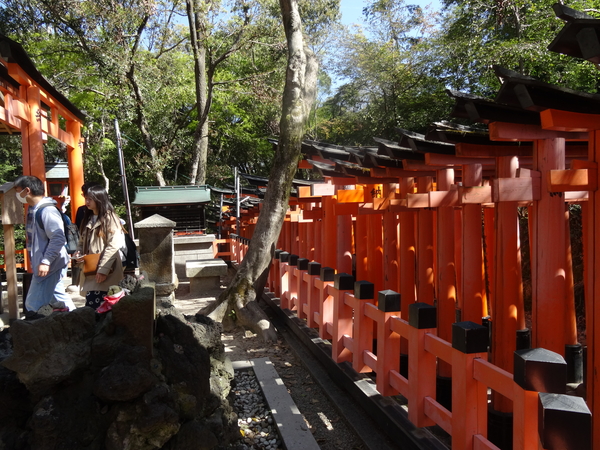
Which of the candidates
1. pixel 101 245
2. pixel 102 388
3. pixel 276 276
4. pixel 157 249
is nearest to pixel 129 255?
pixel 101 245

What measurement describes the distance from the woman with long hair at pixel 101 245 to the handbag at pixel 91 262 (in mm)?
24

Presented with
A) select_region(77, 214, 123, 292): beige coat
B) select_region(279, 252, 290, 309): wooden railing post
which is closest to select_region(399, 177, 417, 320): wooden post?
select_region(77, 214, 123, 292): beige coat

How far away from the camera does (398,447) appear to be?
3.33 metres

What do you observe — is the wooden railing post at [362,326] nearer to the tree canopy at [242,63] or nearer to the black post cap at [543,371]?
the black post cap at [543,371]

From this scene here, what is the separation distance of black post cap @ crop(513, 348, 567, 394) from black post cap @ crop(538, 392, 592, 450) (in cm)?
9

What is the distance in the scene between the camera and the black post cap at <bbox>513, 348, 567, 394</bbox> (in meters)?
2.08

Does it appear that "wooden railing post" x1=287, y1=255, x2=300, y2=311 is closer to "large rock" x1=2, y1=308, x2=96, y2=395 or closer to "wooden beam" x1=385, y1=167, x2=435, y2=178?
"wooden beam" x1=385, y1=167, x2=435, y2=178

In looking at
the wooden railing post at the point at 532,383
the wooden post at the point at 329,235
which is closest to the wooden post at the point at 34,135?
the wooden post at the point at 329,235

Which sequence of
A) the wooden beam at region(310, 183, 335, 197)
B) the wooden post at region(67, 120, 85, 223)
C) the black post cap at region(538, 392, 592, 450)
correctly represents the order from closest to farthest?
the black post cap at region(538, 392, 592, 450) < the wooden beam at region(310, 183, 335, 197) < the wooden post at region(67, 120, 85, 223)

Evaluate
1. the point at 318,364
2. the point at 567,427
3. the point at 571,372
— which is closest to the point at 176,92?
the point at 318,364

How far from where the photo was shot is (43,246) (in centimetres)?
424

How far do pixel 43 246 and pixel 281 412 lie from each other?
7.95ft

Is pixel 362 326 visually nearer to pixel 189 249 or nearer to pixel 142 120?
pixel 189 249

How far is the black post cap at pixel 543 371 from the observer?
6.83ft
